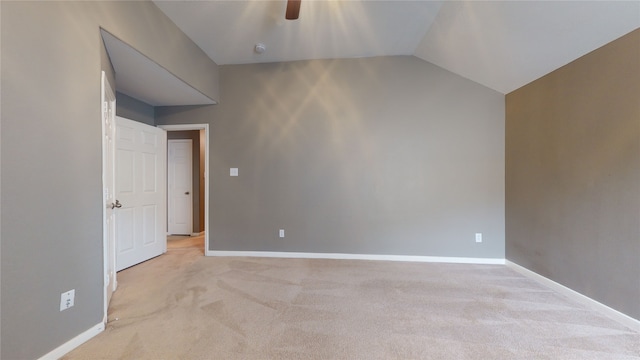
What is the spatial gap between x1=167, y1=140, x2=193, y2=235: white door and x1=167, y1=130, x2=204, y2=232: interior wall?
0.06 m

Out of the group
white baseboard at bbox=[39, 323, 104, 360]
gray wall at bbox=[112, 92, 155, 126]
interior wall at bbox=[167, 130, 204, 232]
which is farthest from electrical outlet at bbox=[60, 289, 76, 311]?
interior wall at bbox=[167, 130, 204, 232]

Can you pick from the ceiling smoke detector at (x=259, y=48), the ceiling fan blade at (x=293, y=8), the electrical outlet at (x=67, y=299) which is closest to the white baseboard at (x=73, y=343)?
the electrical outlet at (x=67, y=299)

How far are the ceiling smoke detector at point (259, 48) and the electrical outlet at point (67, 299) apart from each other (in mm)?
3030

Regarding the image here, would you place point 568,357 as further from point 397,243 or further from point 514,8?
point 514,8

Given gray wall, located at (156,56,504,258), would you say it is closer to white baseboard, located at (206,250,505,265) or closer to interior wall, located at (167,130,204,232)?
white baseboard, located at (206,250,505,265)

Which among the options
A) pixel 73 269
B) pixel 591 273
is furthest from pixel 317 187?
pixel 591 273

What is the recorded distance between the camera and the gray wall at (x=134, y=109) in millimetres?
3232

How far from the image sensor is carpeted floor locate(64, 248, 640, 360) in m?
1.71

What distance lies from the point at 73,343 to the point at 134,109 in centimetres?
286

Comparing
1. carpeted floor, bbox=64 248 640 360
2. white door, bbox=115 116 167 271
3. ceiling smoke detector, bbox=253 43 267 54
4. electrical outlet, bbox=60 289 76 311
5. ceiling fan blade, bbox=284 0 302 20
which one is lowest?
carpeted floor, bbox=64 248 640 360

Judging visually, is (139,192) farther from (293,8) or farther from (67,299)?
(293,8)

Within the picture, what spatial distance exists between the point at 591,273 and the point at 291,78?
3910mm

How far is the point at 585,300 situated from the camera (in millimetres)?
2311

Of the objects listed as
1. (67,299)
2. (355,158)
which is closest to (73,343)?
(67,299)
